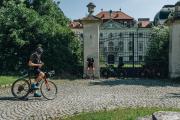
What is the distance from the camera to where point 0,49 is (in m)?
24.5

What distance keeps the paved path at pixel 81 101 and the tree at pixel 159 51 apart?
7.39 metres

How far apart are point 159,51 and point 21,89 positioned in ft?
45.4

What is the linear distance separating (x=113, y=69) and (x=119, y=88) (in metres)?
6.95

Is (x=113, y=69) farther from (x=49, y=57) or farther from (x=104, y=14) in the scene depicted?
(x=104, y=14)

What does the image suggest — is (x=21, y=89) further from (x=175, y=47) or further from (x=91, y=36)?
(x=175, y=47)

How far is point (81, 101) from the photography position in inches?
508

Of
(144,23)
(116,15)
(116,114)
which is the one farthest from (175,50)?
(116,15)

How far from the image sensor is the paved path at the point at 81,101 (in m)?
10.8

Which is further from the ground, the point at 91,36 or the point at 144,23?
the point at 144,23

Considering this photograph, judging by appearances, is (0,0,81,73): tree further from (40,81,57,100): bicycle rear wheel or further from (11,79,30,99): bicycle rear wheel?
(11,79,30,99): bicycle rear wheel

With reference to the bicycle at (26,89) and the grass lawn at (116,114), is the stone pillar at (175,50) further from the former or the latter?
the grass lawn at (116,114)

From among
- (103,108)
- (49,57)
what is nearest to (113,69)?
(49,57)

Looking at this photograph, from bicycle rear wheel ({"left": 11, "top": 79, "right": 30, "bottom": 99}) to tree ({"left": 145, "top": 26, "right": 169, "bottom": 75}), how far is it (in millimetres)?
11746

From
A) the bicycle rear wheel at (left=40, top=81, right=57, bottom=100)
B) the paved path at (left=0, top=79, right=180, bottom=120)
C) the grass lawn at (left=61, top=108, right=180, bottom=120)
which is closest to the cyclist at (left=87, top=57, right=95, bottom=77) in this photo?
the paved path at (left=0, top=79, right=180, bottom=120)
